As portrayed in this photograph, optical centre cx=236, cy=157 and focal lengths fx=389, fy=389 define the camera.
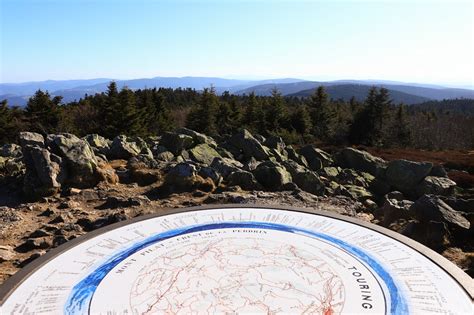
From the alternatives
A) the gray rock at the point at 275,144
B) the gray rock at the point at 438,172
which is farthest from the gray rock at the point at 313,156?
the gray rock at the point at 438,172

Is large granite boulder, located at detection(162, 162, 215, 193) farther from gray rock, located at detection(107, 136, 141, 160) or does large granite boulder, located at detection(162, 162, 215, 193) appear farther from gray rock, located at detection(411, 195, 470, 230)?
gray rock, located at detection(411, 195, 470, 230)

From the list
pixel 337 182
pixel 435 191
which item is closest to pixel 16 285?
pixel 337 182

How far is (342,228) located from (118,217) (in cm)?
550

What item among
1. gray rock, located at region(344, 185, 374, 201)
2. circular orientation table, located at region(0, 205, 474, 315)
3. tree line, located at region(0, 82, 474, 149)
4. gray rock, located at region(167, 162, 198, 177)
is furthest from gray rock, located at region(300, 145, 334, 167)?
tree line, located at region(0, 82, 474, 149)

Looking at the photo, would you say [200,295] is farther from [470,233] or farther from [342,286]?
[470,233]

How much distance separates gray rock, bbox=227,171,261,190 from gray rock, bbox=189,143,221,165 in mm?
2902

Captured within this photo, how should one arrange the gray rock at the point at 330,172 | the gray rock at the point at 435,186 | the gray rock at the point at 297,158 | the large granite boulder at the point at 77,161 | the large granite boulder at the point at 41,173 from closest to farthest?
the large granite boulder at the point at 41,173 < the large granite boulder at the point at 77,161 < the gray rock at the point at 435,186 < the gray rock at the point at 330,172 < the gray rock at the point at 297,158

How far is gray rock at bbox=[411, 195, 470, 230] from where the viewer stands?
8.88 metres

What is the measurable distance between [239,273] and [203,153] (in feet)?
37.4

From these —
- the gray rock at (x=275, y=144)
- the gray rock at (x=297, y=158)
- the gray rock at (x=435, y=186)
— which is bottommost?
the gray rock at (x=435, y=186)

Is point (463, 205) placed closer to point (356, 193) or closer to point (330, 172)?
point (356, 193)

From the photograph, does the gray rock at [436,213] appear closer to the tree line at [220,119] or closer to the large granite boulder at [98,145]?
the large granite boulder at [98,145]

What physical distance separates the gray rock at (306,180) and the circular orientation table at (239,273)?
6.50 meters

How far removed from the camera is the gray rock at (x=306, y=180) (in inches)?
488
